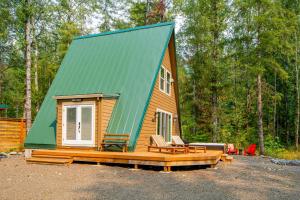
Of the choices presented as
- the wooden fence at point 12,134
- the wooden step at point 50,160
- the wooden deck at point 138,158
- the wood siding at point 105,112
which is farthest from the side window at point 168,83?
the wooden fence at point 12,134

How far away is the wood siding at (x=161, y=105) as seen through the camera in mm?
12094

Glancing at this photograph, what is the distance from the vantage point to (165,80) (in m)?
15.1

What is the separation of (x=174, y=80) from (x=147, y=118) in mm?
5304

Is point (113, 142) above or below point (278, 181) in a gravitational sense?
above

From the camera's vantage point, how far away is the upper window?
14607 millimetres

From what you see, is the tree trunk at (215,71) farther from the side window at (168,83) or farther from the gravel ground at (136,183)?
the gravel ground at (136,183)

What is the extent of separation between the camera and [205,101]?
24156 millimetres

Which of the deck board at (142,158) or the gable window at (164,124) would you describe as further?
the gable window at (164,124)

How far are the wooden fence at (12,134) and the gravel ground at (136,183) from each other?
537 centimetres

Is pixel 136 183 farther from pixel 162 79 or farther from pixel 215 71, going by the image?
pixel 215 71

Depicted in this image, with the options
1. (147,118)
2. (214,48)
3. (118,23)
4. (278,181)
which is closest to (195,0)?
(214,48)

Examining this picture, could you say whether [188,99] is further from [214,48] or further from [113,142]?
[113,142]

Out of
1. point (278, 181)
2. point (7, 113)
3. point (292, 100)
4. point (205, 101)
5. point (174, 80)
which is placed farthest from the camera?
point (7, 113)

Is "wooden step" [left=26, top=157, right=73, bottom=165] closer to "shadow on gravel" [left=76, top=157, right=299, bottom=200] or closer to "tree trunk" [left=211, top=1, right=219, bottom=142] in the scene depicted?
"shadow on gravel" [left=76, top=157, right=299, bottom=200]
